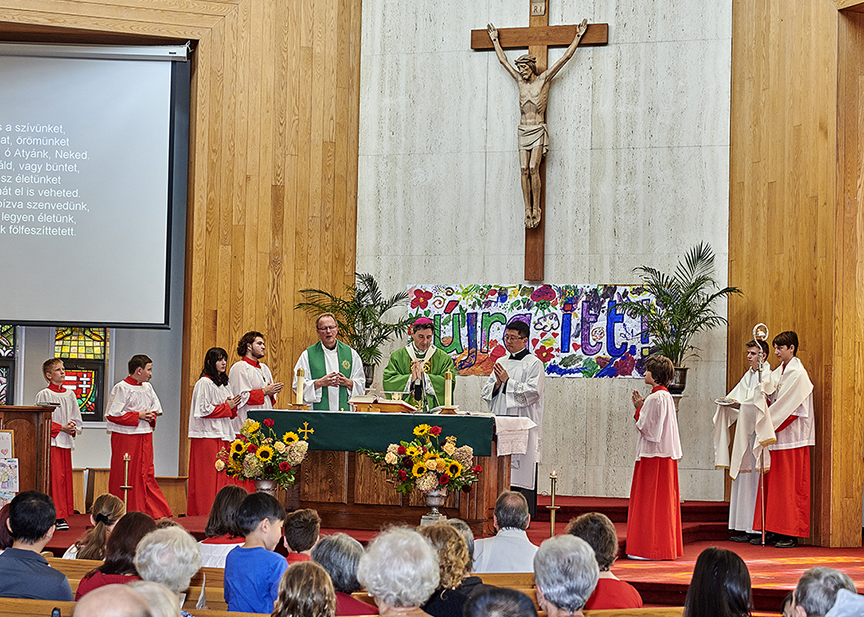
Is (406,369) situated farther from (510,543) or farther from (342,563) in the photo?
(342,563)

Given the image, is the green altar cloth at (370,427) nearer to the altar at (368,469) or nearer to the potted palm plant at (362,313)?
the altar at (368,469)

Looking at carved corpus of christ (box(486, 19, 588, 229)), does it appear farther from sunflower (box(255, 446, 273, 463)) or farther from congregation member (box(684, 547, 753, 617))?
congregation member (box(684, 547, 753, 617))

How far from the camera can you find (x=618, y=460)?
9.99 meters

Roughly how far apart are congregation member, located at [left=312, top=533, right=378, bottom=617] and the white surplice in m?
4.85

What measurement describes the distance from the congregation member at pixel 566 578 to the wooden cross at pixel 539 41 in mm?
7260

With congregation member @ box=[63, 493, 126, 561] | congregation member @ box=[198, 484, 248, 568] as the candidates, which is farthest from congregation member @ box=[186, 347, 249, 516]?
congregation member @ box=[198, 484, 248, 568]

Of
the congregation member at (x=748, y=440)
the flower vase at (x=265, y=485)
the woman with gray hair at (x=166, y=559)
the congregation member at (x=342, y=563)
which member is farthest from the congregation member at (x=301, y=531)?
the congregation member at (x=748, y=440)

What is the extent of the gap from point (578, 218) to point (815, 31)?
2.87 meters

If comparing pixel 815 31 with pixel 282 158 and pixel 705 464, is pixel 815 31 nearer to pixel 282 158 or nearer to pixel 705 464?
pixel 705 464

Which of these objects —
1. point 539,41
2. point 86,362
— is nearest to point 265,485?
point 86,362

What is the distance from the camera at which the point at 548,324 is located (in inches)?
400

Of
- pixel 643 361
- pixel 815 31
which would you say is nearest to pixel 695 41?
pixel 815 31

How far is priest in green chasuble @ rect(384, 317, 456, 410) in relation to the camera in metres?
8.11

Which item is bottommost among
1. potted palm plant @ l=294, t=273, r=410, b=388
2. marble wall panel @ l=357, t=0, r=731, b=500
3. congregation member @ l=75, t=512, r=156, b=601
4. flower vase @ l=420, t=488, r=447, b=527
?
flower vase @ l=420, t=488, r=447, b=527
